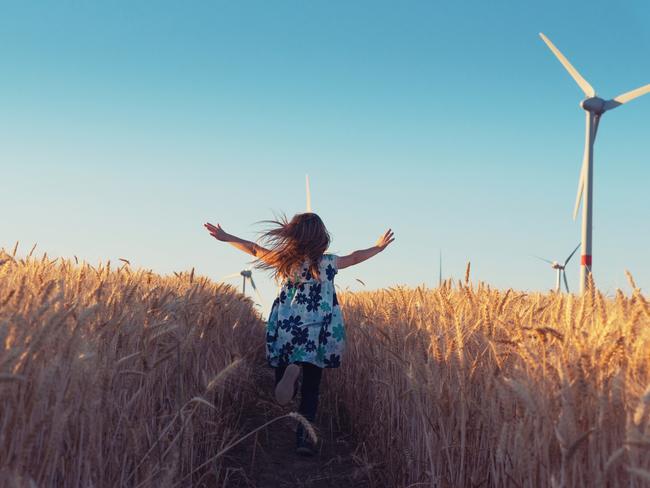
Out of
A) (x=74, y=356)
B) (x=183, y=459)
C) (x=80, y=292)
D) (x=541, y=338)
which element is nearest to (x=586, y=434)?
(x=541, y=338)

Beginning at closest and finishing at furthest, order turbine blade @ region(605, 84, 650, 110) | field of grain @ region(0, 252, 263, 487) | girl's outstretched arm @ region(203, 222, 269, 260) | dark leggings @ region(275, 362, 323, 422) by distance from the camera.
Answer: field of grain @ region(0, 252, 263, 487) < dark leggings @ region(275, 362, 323, 422) < girl's outstretched arm @ region(203, 222, 269, 260) < turbine blade @ region(605, 84, 650, 110)

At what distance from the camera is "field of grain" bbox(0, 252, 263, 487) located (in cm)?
271

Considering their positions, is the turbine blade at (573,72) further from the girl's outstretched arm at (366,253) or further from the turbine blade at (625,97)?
the girl's outstretched arm at (366,253)

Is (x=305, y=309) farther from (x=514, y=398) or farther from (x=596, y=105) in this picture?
(x=596, y=105)

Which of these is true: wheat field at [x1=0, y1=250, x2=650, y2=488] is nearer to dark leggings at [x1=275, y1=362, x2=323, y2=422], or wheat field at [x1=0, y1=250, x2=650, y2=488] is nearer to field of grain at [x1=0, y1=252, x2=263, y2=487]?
field of grain at [x1=0, y1=252, x2=263, y2=487]

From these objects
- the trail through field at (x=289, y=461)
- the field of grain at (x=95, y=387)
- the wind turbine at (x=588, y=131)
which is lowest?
the trail through field at (x=289, y=461)

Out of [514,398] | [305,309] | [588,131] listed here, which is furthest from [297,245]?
[588,131]

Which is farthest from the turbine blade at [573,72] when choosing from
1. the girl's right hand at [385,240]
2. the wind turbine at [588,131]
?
the girl's right hand at [385,240]

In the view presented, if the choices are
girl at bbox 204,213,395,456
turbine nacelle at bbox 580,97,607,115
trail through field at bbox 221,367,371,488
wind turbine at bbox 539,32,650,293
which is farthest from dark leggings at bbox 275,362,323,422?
turbine nacelle at bbox 580,97,607,115

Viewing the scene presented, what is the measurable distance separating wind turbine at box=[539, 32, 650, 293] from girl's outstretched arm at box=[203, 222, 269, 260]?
1273cm

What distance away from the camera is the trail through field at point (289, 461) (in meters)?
5.39

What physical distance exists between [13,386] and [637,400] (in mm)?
2555

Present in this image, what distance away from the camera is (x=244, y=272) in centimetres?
2686

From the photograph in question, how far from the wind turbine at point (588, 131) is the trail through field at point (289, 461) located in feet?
39.8
